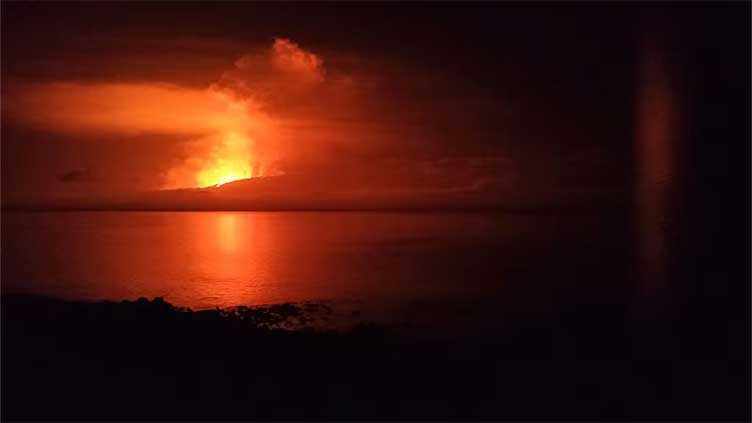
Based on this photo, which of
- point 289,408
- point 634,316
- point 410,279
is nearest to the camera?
point 289,408

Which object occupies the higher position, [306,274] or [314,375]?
[314,375]

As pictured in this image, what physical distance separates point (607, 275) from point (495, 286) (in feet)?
31.4

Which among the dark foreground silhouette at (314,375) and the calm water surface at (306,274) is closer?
the dark foreground silhouette at (314,375)

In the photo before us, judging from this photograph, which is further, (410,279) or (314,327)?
(410,279)

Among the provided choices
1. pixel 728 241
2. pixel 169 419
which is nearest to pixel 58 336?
pixel 169 419

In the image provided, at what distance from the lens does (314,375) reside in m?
11.9

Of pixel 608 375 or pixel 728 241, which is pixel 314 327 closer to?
pixel 608 375

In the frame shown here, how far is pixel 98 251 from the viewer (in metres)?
55.4

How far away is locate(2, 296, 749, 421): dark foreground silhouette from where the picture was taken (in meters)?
9.94

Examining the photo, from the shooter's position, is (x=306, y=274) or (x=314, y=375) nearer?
(x=314, y=375)

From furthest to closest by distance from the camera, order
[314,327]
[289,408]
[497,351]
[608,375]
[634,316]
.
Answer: [634,316] → [314,327] → [497,351] → [608,375] → [289,408]

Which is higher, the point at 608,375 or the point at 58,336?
the point at 58,336

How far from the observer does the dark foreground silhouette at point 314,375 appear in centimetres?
994

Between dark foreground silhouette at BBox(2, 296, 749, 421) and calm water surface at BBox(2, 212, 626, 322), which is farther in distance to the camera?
calm water surface at BBox(2, 212, 626, 322)
